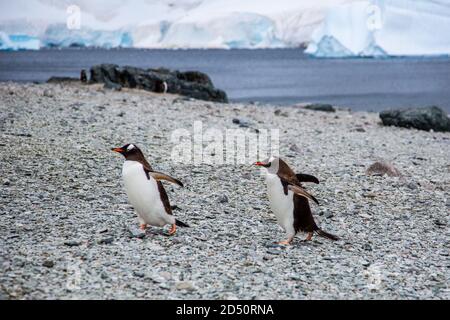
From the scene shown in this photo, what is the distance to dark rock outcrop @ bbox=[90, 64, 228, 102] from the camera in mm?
17797

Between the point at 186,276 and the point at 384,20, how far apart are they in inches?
2297

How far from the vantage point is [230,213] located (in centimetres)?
605

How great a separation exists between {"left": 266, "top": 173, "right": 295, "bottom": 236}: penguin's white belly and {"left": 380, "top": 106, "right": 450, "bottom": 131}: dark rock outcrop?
34.2 feet

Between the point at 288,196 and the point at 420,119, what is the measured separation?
10580 mm

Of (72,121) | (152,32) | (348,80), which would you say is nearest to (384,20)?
(348,80)

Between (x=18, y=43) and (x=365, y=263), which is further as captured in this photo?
(x=18, y=43)

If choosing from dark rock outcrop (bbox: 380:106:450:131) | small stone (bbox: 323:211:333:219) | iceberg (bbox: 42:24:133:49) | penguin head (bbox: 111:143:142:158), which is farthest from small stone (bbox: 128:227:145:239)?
iceberg (bbox: 42:24:133:49)

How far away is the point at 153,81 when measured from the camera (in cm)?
1772

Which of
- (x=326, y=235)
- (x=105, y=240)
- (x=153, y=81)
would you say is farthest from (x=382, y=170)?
(x=153, y=81)

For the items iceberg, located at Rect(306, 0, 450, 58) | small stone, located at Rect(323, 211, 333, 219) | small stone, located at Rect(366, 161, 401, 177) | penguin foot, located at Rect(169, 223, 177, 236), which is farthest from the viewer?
iceberg, located at Rect(306, 0, 450, 58)

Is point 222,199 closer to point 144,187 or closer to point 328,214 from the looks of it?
point 328,214

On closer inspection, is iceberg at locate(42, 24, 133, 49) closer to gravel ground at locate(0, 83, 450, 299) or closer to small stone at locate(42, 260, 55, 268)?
gravel ground at locate(0, 83, 450, 299)

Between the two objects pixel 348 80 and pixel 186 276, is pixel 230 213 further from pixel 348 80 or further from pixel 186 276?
pixel 348 80

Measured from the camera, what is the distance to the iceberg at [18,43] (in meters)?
85.1
